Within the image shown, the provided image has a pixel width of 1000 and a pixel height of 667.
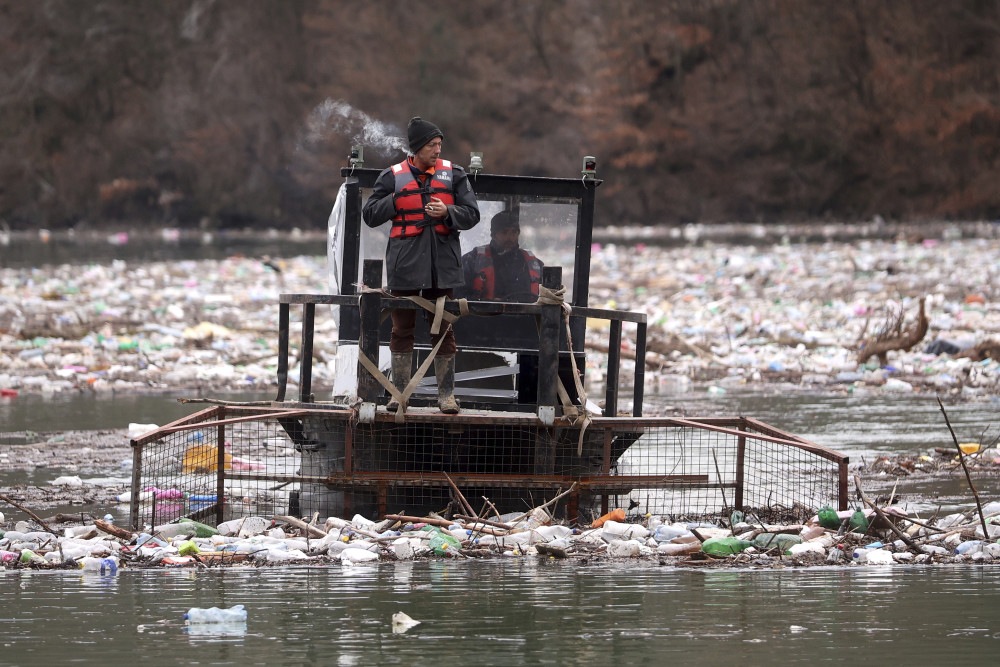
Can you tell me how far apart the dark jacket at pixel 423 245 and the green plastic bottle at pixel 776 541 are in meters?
1.94

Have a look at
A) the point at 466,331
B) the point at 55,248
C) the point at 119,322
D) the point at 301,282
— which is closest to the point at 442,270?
the point at 466,331

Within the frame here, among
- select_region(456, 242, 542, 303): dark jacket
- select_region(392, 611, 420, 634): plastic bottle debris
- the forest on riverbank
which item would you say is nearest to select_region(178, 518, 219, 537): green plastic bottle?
select_region(392, 611, 420, 634): plastic bottle debris

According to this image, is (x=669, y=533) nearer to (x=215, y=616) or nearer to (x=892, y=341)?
(x=215, y=616)

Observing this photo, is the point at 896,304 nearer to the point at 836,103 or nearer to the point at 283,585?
the point at 283,585

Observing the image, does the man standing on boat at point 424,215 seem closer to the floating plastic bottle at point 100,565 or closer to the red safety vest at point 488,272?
the red safety vest at point 488,272

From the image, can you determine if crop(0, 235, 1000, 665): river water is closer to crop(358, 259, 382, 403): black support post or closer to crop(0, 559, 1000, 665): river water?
crop(0, 559, 1000, 665): river water

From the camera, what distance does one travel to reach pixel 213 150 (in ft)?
158

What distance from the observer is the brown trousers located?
698 cm

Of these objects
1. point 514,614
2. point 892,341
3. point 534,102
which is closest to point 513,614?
point 514,614

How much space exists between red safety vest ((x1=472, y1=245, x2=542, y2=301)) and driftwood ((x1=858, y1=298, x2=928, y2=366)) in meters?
7.69

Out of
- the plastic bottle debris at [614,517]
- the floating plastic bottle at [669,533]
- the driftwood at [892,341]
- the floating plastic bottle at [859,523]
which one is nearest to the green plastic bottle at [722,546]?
the floating plastic bottle at [669,533]

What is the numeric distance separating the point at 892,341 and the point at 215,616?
10971 millimetres

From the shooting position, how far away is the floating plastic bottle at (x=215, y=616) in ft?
16.5

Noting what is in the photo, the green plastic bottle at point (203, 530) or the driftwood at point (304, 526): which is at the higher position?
the driftwood at point (304, 526)
